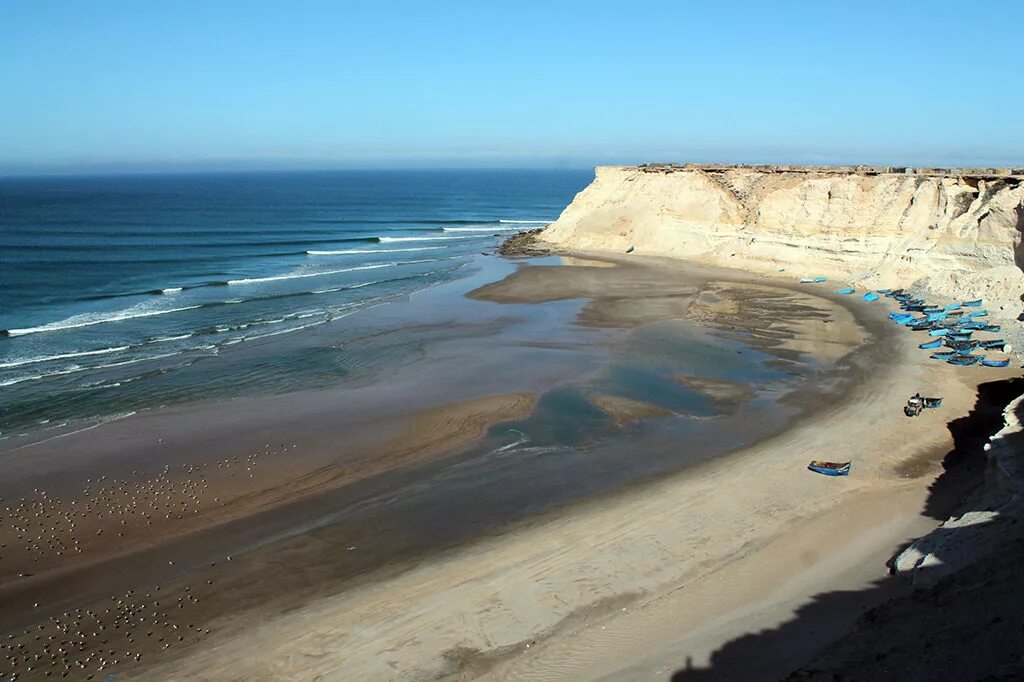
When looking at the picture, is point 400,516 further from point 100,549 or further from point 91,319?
point 91,319

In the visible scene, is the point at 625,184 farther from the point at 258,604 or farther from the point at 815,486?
the point at 258,604

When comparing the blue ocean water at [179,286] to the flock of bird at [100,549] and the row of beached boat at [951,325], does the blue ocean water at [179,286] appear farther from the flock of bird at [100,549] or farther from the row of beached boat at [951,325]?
the row of beached boat at [951,325]

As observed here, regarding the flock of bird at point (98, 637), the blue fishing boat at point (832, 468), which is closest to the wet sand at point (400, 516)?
the flock of bird at point (98, 637)

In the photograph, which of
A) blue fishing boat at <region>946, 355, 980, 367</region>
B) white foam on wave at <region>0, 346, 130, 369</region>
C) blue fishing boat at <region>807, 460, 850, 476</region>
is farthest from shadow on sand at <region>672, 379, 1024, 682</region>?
white foam on wave at <region>0, 346, 130, 369</region>

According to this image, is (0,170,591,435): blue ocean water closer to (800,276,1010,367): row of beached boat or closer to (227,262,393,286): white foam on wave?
(227,262,393,286): white foam on wave

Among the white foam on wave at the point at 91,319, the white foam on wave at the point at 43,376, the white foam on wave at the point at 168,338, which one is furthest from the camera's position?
the white foam on wave at the point at 91,319

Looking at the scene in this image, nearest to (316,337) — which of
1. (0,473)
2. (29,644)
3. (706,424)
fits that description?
(0,473)
